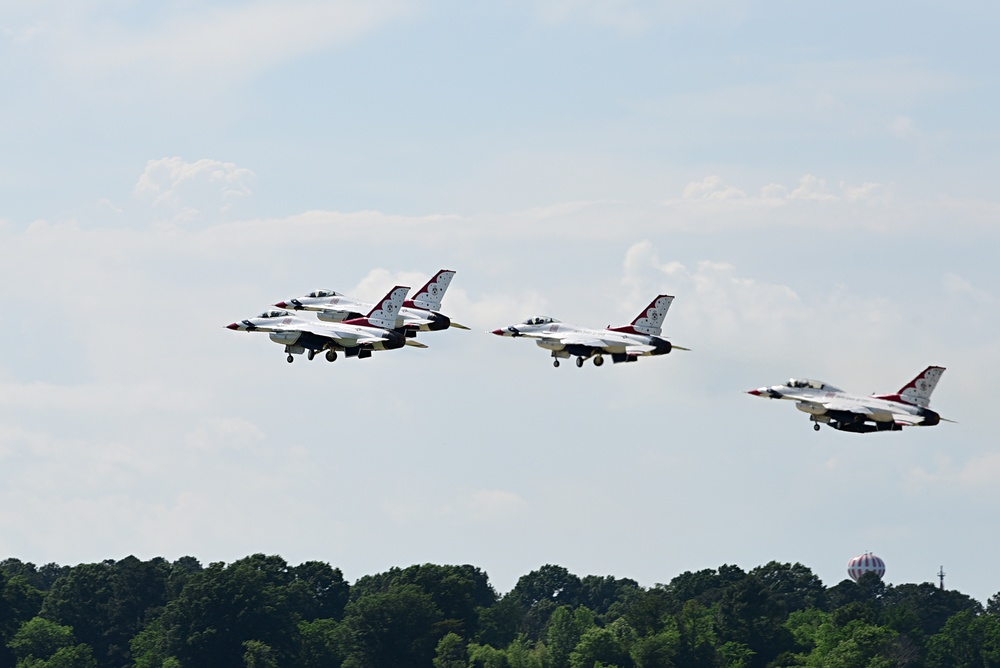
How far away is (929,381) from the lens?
142 m

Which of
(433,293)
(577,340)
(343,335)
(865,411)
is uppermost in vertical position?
(433,293)

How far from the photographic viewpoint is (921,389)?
14125cm

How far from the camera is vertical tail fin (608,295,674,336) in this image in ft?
488

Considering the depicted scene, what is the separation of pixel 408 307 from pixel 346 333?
945 centimetres

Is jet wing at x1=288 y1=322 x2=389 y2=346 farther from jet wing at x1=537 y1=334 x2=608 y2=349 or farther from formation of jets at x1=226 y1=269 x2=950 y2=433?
jet wing at x1=537 y1=334 x2=608 y2=349

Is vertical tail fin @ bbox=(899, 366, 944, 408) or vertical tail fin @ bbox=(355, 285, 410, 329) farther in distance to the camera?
vertical tail fin @ bbox=(355, 285, 410, 329)

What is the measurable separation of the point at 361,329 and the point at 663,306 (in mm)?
25542

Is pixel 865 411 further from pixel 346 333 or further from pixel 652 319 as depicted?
pixel 346 333

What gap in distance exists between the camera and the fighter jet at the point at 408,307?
147 m

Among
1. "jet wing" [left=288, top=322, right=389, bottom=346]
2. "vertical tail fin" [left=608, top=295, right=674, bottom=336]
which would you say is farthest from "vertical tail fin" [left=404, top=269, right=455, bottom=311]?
"vertical tail fin" [left=608, top=295, right=674, bottom=336]

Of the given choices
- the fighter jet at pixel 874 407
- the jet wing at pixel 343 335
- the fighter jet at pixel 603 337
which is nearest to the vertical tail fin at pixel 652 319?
the fighter jet at pixel 603 337

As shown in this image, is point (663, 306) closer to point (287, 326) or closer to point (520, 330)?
point (520, 330)

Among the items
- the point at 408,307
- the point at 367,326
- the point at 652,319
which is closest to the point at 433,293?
the point at 408,307

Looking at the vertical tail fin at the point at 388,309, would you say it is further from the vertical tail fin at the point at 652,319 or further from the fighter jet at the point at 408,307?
the vertical tail fin at the point at 652,319
